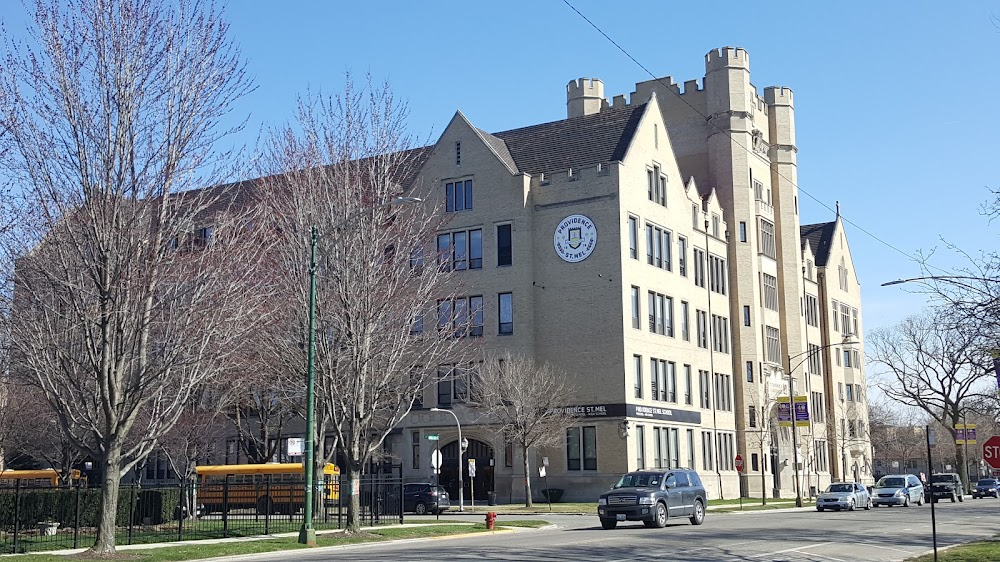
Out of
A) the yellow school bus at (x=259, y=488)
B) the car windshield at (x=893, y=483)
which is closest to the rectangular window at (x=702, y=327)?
the car windshield at (x=893, y=483)

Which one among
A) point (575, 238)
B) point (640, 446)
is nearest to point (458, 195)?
point (575, 238)

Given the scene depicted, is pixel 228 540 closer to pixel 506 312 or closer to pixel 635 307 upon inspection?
pixel 506 312

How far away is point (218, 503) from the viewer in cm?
4306

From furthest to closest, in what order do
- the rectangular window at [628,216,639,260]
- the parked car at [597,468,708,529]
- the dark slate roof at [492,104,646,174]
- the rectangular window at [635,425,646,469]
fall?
the dark slate roof at [492,104,646,174], the rectangular window at [628,216,639,260], the rectangular window at [635,425,646,469], the parked car at [597,468,708,529]

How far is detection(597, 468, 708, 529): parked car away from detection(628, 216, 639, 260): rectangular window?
913 inches

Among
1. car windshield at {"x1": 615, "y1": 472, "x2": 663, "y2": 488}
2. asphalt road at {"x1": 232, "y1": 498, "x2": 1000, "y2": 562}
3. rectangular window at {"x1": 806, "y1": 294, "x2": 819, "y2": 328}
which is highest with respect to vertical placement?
rectangular window at {"x1": 806, "y1": 294, "x2": 819, "y2": 328}

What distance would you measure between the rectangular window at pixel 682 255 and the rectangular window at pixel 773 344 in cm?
1159

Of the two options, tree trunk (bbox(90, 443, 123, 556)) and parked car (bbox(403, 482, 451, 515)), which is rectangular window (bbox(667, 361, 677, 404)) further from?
tree trunk (bbox(90, 443, 123, 556))

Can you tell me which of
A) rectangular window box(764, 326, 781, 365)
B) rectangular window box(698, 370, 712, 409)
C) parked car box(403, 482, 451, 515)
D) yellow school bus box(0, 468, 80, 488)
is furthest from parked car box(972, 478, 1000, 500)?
yellow school bus box(0, 468, 80, 488)

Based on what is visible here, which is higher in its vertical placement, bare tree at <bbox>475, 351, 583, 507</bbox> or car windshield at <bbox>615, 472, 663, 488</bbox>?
bare tree at <bbox>475, 351, 583, 507</bbox>

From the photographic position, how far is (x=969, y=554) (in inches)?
785

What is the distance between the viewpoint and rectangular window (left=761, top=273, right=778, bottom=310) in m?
71.0

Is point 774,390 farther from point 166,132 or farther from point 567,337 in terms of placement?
point 166,132

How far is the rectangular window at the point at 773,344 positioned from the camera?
70562mm
